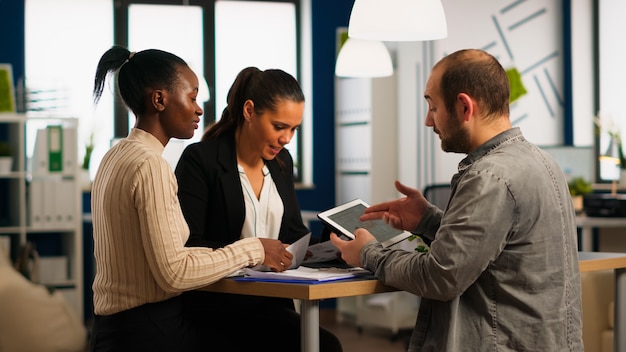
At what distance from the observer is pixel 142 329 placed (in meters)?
2.14

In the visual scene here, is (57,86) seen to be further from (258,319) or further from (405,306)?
(258,319)

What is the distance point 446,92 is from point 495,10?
5.32m

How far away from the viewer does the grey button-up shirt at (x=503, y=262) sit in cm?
193

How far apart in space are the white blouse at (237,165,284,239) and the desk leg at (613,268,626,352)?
1046 millimetres

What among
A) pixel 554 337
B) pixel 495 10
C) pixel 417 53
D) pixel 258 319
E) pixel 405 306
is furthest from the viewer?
pixel 495 10

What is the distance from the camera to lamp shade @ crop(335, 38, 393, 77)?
4.84 meters

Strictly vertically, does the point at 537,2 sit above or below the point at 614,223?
above

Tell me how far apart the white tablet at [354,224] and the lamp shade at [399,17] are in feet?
2.05

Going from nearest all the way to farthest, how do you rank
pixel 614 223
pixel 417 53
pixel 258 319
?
pixel 258 319 < pixel 614 223 < pixel 417 53

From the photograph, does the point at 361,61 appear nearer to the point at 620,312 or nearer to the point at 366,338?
the point at 366,338

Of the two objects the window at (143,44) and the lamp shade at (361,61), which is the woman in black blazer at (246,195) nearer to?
the lamp shade at (361,61)

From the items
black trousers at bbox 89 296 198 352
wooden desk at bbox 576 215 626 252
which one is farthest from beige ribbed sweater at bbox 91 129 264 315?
wooden desk at bbox 576 215 626 252

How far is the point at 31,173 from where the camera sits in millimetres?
6145

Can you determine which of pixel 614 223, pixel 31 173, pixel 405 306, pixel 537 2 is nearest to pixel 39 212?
pixel 31 173
